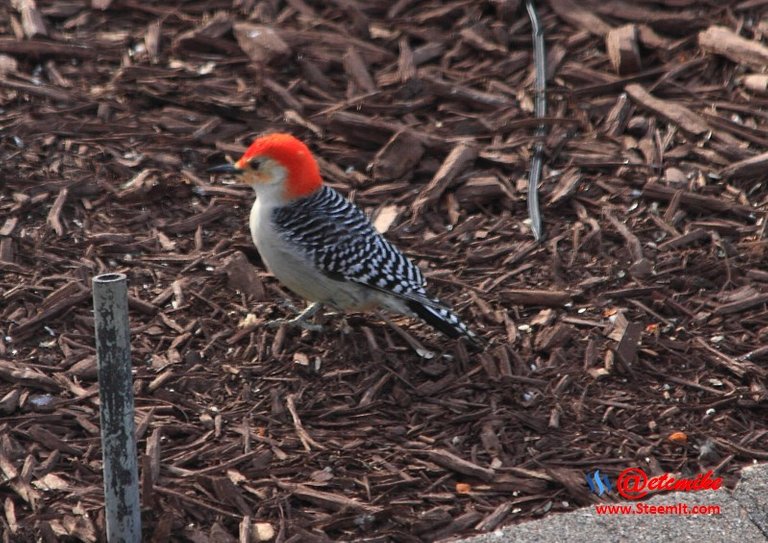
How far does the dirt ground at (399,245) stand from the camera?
5.06 metres

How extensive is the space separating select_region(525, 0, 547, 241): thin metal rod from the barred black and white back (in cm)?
98

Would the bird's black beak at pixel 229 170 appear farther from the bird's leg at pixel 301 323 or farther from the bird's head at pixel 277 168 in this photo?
the bird's leg at pixel 301 323

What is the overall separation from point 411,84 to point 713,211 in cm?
220

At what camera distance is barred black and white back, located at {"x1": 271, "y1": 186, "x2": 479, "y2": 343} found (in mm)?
6074

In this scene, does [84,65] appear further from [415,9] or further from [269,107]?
[415,9]

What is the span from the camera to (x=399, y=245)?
6.86 m

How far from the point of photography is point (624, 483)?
504cm

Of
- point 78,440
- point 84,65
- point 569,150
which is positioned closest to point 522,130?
point 569,150

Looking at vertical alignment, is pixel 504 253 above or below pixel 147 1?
below

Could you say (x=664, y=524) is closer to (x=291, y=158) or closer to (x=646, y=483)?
(x=646, y=483)

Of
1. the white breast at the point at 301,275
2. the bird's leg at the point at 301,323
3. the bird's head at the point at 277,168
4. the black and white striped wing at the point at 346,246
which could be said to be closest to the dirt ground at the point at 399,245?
the bird's leg at the point at 301,323

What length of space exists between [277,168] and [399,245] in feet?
2.92

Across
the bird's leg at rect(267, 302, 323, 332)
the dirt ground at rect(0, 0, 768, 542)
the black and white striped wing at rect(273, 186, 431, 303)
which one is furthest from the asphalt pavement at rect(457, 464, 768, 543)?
the bird's leg at rect(267, 302, 323, 332)

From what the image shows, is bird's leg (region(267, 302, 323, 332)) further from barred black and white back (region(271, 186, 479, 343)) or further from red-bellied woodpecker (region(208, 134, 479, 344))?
barred black and white back (region(271, 186, 479, 343))
